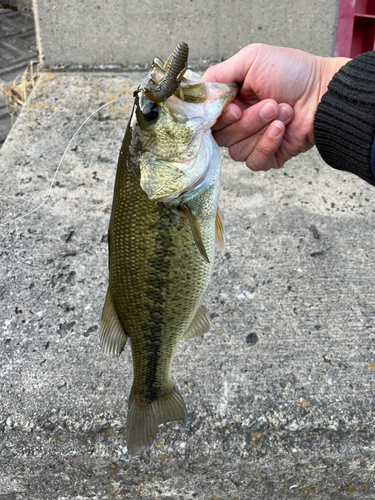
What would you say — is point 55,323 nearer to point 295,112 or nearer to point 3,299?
point 3,299

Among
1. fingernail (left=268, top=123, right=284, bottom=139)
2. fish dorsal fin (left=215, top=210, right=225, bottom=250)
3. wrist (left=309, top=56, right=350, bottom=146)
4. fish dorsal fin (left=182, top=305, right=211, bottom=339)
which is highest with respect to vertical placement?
wrist (left=309, top=56, right=350, bottom=146)

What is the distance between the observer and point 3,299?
2234 mm

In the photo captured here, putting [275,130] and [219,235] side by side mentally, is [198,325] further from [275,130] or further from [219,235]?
[275,130]

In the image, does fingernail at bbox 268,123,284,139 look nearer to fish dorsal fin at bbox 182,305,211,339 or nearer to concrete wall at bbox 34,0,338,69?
fish dorsal fin at bbox 182,305,211,339

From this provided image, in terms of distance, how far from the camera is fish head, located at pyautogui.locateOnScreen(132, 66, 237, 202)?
1417 millimetres

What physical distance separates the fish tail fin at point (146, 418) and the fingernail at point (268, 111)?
45.2 inches

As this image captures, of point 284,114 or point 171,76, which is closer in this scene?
point 171,76

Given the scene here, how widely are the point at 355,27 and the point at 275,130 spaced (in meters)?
2.36

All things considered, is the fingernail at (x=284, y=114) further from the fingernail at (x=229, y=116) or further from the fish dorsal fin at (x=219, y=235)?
the fish dorsal fin at (x=219, y=235)

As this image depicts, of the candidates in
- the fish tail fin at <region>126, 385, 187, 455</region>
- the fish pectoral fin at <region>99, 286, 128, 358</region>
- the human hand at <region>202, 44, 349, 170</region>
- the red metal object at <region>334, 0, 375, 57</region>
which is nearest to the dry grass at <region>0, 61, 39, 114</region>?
the red metal object at <region>334, 0, 375, 57</region>

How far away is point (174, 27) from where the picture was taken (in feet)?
11.4

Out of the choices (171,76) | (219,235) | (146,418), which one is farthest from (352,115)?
(146,418)

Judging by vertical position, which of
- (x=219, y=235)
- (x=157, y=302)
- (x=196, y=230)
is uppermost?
(x=196, y=230)

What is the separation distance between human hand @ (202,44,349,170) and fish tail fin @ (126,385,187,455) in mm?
1083
